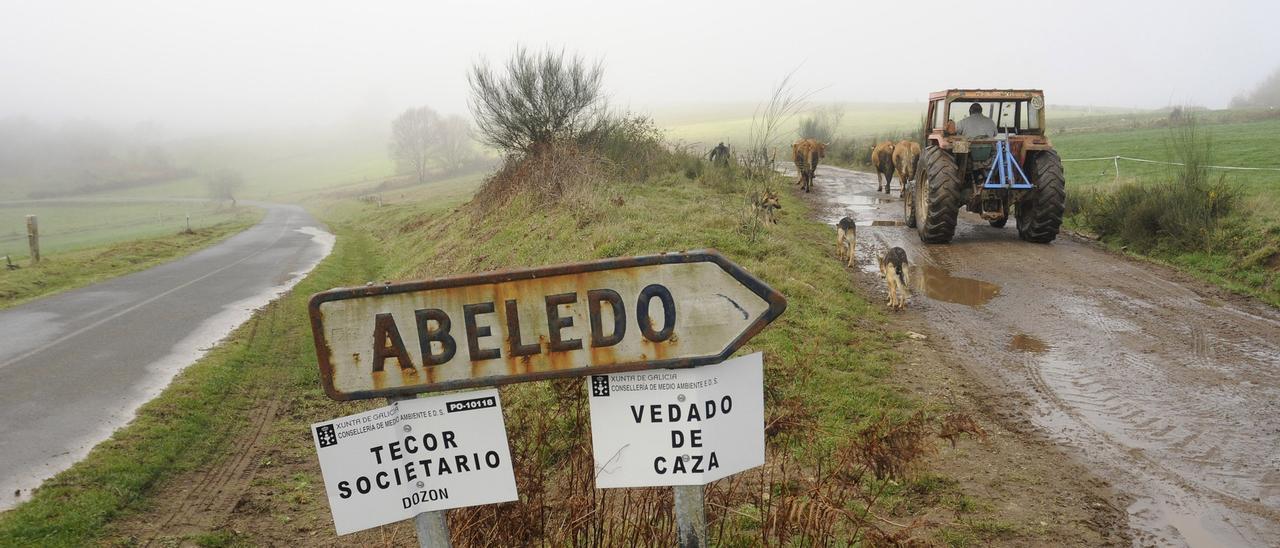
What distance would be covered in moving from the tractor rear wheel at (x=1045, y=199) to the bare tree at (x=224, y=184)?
80.7 metres

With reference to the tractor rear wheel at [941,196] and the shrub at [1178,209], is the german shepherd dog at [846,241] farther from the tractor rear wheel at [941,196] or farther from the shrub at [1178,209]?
the shrub at [1178,209]

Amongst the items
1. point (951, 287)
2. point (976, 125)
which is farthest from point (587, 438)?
point (976, 125)

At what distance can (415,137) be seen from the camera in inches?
3223

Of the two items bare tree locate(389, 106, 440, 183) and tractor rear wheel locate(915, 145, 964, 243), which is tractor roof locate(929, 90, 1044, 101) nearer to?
tractor rear wheel locate(915, 145, 964, 243)

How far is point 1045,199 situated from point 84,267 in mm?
21439

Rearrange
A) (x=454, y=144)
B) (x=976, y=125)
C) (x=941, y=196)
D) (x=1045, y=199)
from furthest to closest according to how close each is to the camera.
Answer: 1. (x=454, y=144)
2. (x=976, y=125)
3. (x=941, y=196)
4. (x=1045, y=199)

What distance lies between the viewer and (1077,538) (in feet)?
12.6

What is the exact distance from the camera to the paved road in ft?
22.8

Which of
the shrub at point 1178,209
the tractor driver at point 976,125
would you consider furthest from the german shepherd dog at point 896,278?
the tractor driver at point 976,125

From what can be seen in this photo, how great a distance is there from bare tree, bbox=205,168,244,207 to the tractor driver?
7948cm

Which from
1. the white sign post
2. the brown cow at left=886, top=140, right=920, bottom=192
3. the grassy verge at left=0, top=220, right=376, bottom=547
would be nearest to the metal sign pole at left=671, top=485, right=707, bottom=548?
the white sign post

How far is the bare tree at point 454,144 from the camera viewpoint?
258 feet

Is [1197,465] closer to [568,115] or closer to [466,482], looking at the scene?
[466,482]

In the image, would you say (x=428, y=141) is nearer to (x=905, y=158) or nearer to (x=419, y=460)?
(x=905, y=158)
